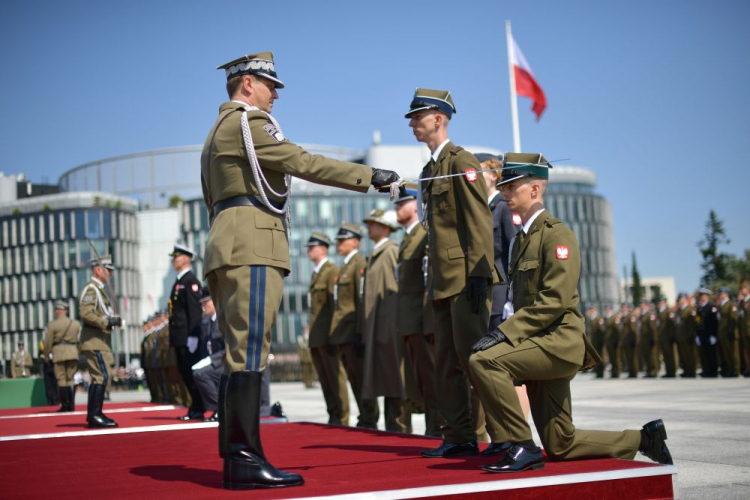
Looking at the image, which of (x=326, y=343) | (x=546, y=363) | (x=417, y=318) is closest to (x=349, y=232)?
(x=326, y=343)

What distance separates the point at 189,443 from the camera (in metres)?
7.06

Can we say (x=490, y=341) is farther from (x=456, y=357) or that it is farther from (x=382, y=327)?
(x=382, y=327)

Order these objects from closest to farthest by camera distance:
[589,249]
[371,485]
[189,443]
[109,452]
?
1. [371,485]
2. [109,452]
3. [189,443]
4. [589,249]

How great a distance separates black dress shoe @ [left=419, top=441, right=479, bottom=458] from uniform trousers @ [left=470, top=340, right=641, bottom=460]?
715mm

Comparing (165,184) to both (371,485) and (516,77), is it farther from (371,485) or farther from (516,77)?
(371,485)

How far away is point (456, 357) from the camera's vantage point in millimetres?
5602

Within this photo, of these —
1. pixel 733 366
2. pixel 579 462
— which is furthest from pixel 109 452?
pixel 733 366

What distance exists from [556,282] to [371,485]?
4.83 ft

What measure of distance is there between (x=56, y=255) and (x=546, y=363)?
75994 millimetres

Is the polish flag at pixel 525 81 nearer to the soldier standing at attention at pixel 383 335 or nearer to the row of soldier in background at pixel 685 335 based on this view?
the row of soldier in background at pixel 685 335

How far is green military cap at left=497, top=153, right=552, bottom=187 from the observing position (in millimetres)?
5016

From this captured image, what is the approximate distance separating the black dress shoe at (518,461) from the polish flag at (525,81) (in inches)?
677

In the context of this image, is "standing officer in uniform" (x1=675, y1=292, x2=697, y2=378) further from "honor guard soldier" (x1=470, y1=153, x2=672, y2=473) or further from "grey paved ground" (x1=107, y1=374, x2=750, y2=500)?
"honor guard soldier" (x1=470, y1=153, x2=672, y2=473)

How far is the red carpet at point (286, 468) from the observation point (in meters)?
4.00
